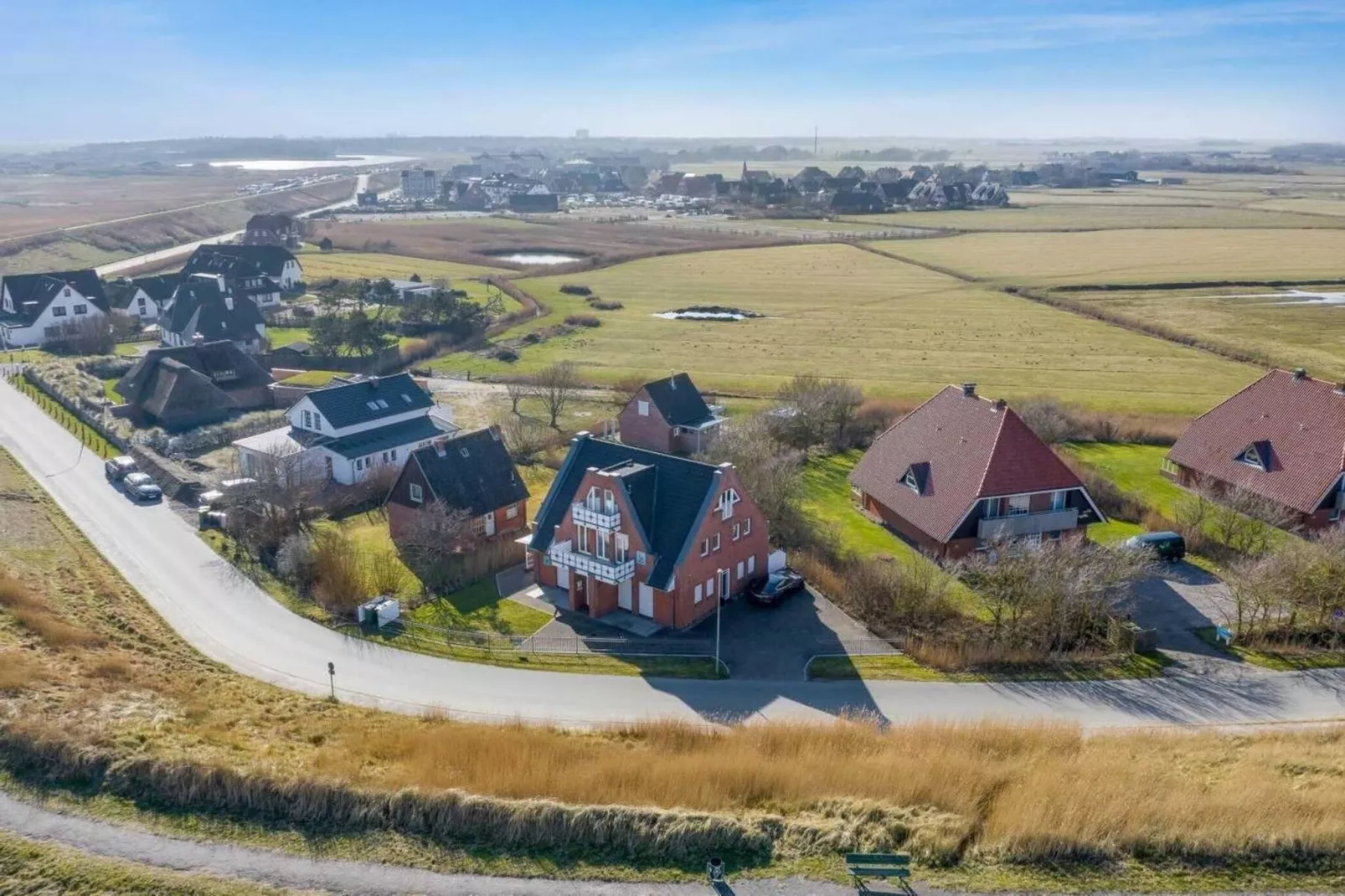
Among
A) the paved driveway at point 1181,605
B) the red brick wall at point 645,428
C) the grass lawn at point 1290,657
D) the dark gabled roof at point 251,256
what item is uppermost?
the dark gabled roof at point 251,256

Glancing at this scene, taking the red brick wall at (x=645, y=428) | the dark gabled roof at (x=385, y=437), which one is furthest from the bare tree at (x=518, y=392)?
the red brick wall at (x=645, y=428)

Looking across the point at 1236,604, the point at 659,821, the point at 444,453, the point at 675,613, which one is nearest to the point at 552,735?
the point at 659,821

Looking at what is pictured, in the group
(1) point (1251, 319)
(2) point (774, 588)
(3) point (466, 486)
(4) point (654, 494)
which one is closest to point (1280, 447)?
(2) point (774, 588)

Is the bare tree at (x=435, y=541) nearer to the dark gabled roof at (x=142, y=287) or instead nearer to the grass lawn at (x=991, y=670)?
the grass lawn at (x=991, y=670)

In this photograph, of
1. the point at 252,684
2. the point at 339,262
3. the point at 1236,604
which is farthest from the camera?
the point at 339,262

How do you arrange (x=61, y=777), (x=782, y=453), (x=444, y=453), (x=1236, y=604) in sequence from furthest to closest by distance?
(x=782, y=453), (x=444, y=453), (x=1236, y=604), (x=61, y=777)

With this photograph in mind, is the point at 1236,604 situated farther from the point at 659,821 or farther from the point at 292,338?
the point at 292,338
